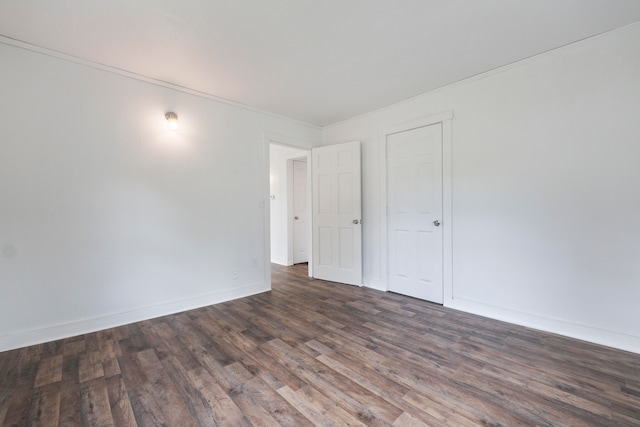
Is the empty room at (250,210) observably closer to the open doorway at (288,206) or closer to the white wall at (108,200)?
the white wall at (108,200)

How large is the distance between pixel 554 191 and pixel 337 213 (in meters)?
2.57

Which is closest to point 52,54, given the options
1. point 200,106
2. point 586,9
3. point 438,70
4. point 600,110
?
point 200,106

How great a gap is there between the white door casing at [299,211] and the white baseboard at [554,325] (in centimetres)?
330

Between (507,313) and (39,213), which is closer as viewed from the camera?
(39,213)

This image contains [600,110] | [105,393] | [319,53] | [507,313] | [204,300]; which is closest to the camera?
[105,393]

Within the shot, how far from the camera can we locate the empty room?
174 cm

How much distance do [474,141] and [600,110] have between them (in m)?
0.94

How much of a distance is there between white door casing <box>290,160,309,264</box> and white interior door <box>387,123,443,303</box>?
7.96 ft

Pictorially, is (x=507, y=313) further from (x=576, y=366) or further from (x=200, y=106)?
(x=200, y=106)

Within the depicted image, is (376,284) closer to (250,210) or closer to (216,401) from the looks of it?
(250,210)

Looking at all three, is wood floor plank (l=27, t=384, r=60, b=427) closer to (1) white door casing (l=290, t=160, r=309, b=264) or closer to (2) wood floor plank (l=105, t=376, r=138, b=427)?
→ (2) wood floor plank (l=105, t=376, r=138, b=427)

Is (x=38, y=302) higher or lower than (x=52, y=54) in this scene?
lower

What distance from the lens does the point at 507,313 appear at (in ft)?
8.82

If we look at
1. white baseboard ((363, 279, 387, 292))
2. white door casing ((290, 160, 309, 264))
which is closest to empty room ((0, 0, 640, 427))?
white baseboard ((363, 279, 387, 292))
